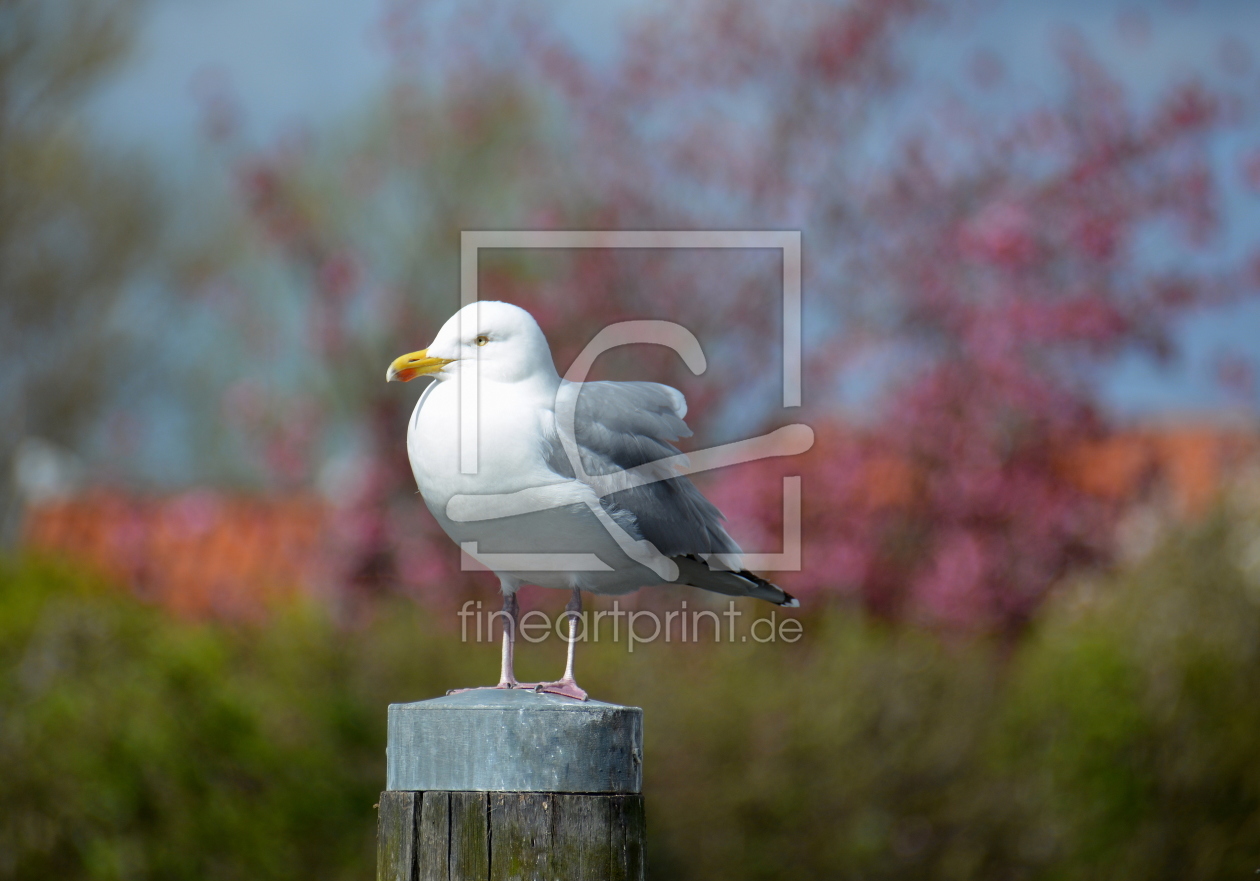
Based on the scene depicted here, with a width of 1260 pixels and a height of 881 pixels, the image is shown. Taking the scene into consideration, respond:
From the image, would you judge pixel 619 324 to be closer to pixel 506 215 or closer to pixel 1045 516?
pixel 1045 516

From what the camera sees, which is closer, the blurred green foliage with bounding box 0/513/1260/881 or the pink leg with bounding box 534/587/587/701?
the pink leg with bounding box 534/587/587/701

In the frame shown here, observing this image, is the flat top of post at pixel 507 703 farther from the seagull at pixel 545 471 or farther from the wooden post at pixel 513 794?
the seagull at pixel 545 471

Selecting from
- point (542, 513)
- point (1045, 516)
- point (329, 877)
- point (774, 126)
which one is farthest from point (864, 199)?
point (542, 513)

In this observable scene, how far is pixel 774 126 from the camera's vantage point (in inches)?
417

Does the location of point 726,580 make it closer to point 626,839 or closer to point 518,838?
point 626,839

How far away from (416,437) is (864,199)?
7.88 metres

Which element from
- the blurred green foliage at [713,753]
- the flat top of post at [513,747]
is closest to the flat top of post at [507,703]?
the flat top of post at [513,747]

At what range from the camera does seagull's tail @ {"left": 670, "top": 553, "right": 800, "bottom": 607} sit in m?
3.42

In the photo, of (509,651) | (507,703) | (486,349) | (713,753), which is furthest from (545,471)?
(713,753)

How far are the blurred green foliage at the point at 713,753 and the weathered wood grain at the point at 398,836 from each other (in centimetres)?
381

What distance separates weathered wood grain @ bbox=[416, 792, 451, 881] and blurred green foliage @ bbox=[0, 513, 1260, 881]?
12.8ft

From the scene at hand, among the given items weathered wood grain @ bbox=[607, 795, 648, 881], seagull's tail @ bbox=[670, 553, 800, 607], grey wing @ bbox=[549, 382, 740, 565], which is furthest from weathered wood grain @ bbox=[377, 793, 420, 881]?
seagull's tail @ bbox=[670, 553, 800, 607]

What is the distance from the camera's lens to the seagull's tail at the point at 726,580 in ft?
11.2

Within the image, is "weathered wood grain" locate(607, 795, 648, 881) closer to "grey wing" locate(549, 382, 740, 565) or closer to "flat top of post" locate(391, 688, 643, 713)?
"flat top of post" locate(391, 688, 643, 713)
